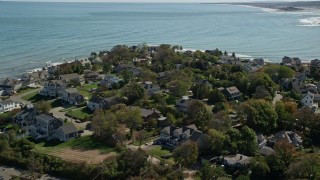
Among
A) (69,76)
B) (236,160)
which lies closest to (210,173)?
(236,160)

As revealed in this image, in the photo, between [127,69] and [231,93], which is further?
[127,69]

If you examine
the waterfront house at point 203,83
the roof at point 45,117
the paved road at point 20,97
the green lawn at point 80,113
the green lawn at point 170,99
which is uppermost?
the roof at point 45,117

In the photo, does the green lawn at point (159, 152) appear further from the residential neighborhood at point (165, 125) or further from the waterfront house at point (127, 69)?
the waterfront house at point (127, 69)

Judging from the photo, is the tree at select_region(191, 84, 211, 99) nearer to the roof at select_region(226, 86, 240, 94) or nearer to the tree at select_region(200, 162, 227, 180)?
the roof at select_region(226, 86, 240, 94)

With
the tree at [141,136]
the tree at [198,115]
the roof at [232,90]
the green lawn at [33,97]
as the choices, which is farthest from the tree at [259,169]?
the green lawn at [33,97]

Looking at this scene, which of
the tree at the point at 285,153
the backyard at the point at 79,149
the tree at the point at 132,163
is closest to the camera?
the tree at the point at 132,163

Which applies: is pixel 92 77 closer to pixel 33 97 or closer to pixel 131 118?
pixel 33 97

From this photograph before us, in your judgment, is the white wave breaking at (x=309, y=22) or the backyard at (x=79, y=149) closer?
the backyard at (x=79, y=149)

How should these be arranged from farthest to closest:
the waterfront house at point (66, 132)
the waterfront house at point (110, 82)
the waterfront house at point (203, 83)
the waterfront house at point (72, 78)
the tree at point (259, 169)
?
the waterfront house at point (72, 78)
the waterfront house at point (110, 82)
the waterfront house at point (203, 83)
the waterfront house at point (66, 132)
the tree at point (259, 169)

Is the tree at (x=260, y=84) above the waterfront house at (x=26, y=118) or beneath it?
above
